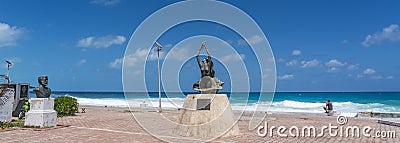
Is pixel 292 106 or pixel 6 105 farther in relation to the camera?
pixel 292 106

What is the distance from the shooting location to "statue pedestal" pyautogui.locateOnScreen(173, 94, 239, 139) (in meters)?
9.70

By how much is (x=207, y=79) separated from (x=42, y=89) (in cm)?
652

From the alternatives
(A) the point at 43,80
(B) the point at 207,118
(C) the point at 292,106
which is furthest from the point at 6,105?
(C) the point at 292,106

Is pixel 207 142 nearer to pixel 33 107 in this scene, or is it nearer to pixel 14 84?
pixel 33 107

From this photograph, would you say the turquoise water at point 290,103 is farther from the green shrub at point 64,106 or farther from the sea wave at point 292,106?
the green shrub at point 64,106

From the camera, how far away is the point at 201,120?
9828 mm

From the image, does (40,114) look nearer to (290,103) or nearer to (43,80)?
(43,80)

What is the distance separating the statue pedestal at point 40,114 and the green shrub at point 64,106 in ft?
19.1

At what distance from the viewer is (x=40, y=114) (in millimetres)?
11656

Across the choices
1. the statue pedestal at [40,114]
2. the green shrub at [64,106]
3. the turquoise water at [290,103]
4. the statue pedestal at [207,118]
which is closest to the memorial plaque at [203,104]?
the statue pedestal at [207,118]

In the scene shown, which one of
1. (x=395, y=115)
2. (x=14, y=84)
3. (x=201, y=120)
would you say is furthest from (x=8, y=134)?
(x=395, y=115)

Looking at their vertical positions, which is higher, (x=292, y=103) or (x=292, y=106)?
(x=292, y=103)

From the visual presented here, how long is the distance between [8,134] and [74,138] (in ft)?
7.69

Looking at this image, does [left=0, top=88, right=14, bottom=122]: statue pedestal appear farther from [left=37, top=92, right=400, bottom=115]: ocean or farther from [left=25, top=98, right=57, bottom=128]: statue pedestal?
[left=37, top=92, right=400, bottom=115]: ocean
